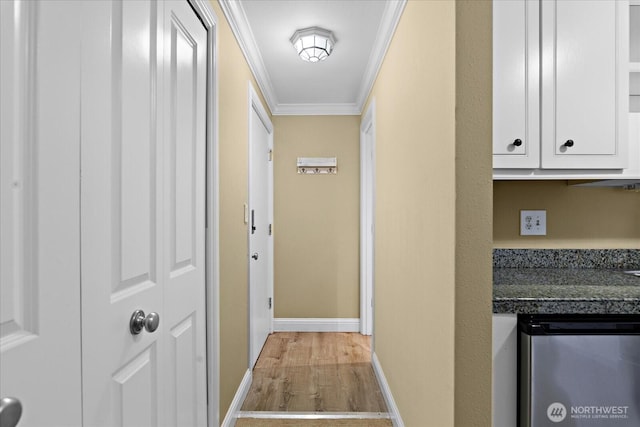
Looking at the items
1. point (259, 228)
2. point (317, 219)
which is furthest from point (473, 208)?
point (317, 219)

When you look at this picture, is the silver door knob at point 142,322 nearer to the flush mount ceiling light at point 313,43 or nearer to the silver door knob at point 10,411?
the silver door knob at point 10,411

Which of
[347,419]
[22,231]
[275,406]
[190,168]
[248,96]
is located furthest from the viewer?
[248,96]

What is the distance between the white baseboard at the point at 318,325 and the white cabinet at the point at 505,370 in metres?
2.68

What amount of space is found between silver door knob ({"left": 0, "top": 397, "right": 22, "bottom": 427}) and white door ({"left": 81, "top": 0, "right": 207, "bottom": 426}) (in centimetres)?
19

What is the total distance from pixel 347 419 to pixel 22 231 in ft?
6.80

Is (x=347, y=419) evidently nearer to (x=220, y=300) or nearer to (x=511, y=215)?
(x=220, y=300)

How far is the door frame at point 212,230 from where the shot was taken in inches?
68.8

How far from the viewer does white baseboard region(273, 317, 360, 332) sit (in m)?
3.92

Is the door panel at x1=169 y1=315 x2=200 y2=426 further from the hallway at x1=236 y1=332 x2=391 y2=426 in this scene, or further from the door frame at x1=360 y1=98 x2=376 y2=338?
the door frame at x1=360 y1=98 x2=376 y2=338

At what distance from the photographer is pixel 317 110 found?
12.8ft

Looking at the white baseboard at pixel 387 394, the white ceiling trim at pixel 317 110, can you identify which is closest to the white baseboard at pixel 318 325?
the white baseboard at pixel 387 394

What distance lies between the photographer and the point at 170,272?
1342 mm

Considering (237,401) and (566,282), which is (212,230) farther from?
(566,282)

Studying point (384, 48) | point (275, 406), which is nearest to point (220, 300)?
point (275, 406)
